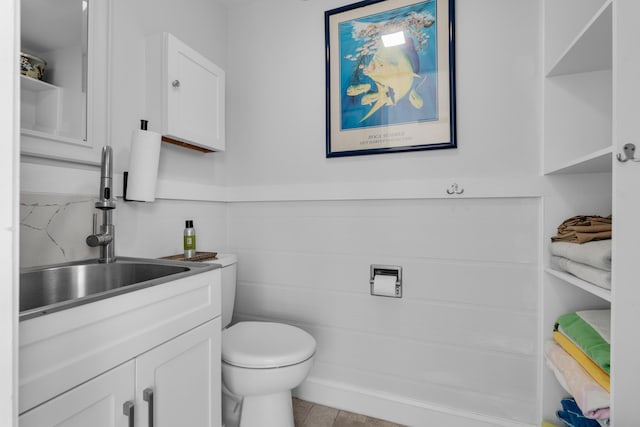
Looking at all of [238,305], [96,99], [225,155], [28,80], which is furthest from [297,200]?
[28,80]

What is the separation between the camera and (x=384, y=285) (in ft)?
5.20

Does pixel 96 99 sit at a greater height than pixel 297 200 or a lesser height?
greater

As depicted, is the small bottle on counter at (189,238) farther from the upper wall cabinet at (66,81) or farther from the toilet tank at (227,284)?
the upper wall cabinet at (66,81)

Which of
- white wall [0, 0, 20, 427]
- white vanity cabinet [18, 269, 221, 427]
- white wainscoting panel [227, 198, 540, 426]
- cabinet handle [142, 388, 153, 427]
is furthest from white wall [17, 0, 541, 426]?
white wall [0, 0, 20, 427]

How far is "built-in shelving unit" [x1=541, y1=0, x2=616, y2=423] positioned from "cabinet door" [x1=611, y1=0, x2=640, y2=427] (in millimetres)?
539

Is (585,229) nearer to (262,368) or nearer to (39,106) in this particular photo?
(262,368)

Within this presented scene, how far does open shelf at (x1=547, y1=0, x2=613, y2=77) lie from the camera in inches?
38.1

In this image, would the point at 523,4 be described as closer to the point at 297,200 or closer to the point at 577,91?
the point at 577,91

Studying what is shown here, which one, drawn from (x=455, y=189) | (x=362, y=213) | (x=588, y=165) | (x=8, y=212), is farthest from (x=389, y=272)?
(x=8, y=212)

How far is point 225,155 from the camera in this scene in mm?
2008

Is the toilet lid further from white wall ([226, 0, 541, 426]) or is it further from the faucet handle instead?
the faucet handle

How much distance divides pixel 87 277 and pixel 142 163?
0.47 meters

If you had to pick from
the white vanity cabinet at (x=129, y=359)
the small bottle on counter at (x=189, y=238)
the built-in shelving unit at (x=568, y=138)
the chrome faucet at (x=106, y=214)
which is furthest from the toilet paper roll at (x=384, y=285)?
the chrome faucet at (x=106, y=214)

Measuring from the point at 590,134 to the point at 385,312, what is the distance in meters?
1.18
